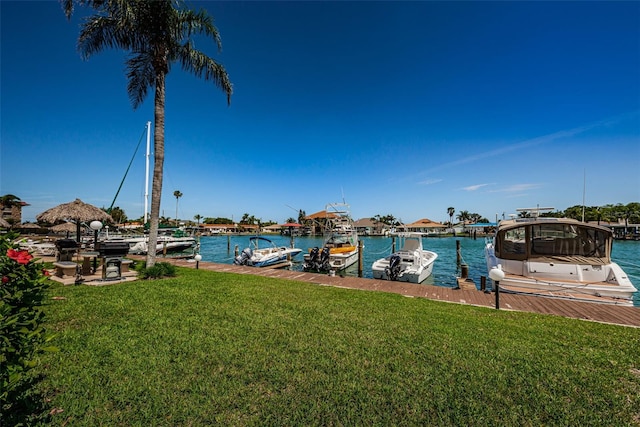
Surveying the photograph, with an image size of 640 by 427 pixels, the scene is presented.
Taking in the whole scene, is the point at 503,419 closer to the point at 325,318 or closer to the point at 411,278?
the point at 325,318

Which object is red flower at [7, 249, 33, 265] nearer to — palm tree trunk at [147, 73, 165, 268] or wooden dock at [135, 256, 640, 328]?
wooden dock at [135, 256, 640, 328]

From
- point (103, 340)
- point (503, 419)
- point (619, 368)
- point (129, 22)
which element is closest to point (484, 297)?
point (619, 368)

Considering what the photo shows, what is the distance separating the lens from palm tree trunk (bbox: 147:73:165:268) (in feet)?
35.0

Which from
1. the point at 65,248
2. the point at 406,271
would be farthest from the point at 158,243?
the point at 406,271

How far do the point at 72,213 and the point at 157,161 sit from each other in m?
9.06

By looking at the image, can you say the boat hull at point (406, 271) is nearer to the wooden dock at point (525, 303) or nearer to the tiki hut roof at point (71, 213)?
the wooden dock at point (525, 303)

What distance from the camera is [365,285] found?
10.7m

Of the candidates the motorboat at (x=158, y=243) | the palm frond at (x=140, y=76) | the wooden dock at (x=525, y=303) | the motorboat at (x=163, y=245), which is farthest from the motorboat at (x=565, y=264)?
the motorboat at (x=163, y=245)

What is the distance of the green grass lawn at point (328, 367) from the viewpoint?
9.55 ft

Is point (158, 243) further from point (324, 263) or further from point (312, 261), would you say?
point (324, 263)

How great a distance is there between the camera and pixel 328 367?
378 cm

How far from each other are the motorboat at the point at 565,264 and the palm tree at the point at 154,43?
13.2 meters

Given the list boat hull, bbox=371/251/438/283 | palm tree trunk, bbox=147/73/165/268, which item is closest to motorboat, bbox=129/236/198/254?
palm tree trunk, bbox=147/73/165/268

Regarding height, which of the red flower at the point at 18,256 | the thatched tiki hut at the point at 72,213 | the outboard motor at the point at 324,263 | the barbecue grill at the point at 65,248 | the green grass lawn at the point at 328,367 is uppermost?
the thatched tiki hut at the point at 72,213
